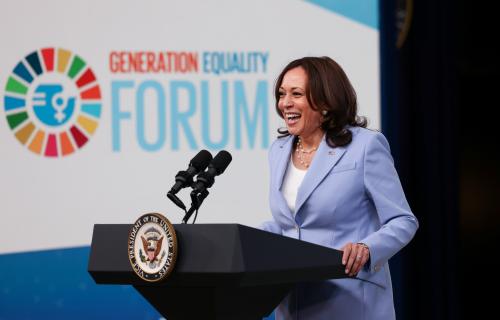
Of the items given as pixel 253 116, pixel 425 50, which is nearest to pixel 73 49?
pixel 253 116

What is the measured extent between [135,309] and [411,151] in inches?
62.7

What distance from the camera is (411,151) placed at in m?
4.36

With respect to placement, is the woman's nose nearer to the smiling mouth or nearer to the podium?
the smiling mouth

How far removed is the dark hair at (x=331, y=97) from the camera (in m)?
2.21

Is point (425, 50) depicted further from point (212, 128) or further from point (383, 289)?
point (383, 289)

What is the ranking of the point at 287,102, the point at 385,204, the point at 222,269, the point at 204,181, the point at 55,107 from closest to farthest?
the point at 222,269
the point at 204,181
the point at 385,204
the point at 287,102
the point at 55,107

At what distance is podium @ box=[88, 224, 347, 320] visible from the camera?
1.68 m

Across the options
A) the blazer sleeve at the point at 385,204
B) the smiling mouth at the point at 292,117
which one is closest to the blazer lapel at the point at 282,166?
the smiling mouth at the point at 292,117

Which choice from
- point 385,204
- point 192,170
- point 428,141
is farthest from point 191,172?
point 428,141

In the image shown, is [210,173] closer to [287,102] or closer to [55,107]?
[287,102]

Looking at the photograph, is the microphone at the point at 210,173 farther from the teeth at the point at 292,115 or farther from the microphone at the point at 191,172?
the teeth at the point at 292,115

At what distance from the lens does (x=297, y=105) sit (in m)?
2.21

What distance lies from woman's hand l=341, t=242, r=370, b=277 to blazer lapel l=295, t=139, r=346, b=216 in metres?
0.20

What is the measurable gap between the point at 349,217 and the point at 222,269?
56 centimetres
